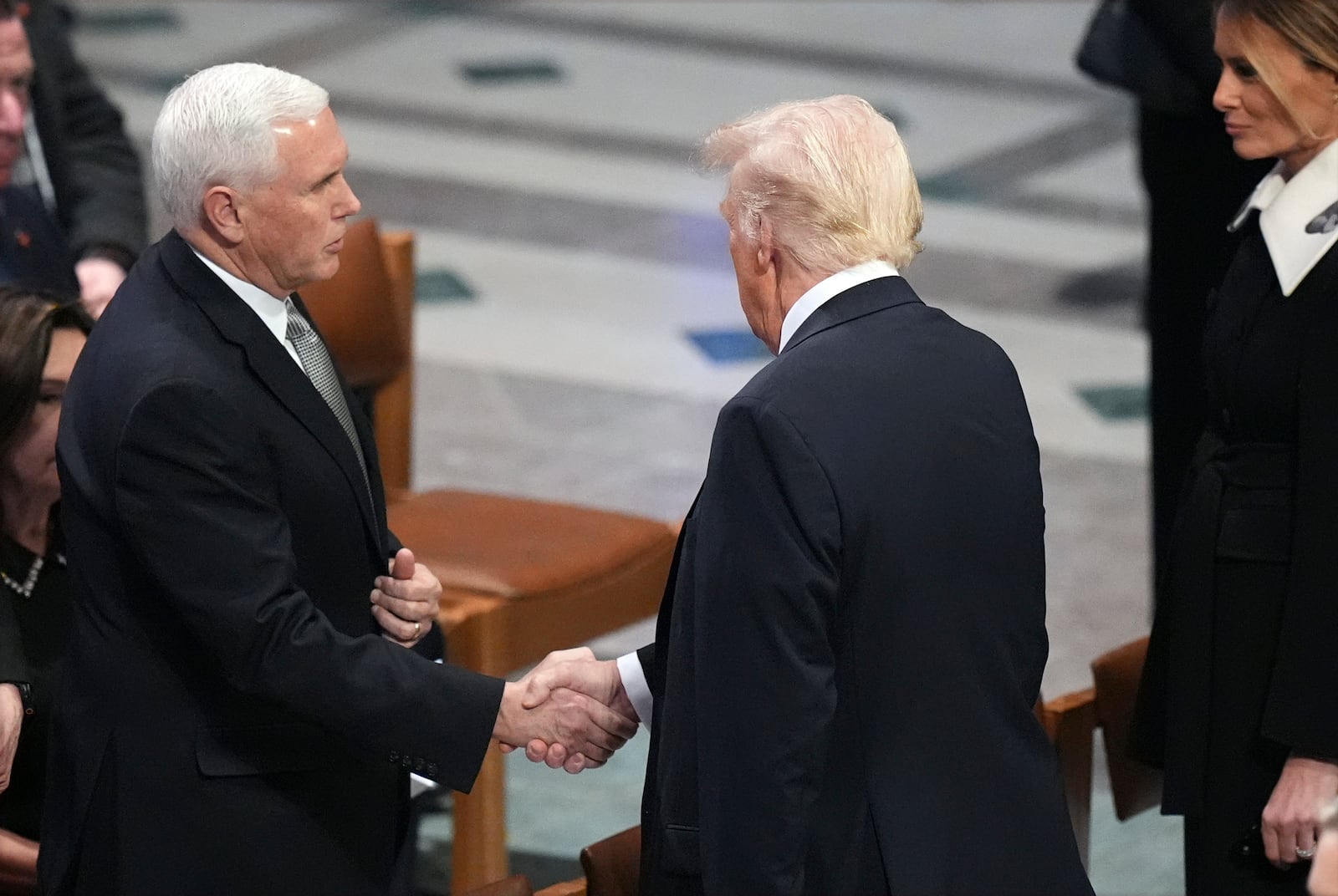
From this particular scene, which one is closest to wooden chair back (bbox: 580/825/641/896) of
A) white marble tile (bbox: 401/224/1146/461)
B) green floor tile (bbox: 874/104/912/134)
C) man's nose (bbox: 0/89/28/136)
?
man's nose (bbox: 0/89/28/136)

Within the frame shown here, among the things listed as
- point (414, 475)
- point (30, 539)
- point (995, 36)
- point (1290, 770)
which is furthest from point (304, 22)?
point (1290, 770)

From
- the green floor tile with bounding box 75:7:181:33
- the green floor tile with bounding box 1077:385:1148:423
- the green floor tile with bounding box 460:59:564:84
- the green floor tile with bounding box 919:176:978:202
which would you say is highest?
the green floor tile with bounding box 1077:385:1148:423

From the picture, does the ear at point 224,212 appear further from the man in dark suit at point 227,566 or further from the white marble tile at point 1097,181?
the white marble tile at point 1097,181

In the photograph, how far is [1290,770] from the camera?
2.53 meters

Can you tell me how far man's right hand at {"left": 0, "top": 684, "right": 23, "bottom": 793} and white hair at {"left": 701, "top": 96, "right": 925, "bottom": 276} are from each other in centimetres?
117

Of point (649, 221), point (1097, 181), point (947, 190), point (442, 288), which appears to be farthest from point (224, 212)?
point (1097, 181)

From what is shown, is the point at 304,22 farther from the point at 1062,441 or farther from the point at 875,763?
the point at 875,763

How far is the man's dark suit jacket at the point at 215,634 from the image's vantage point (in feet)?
7.38

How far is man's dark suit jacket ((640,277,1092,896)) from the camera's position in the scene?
6.68 ft

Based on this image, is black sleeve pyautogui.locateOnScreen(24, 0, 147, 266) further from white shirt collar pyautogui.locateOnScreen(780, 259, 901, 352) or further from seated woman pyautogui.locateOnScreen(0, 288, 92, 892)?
white shirt collar pyautogui.locateOnScreen(780, 259, 901, 352)

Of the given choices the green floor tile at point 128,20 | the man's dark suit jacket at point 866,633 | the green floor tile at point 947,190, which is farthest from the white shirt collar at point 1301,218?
the green floor tile at point 128,20

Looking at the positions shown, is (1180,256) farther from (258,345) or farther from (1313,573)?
(258,345)

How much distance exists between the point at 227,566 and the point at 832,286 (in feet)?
2.43

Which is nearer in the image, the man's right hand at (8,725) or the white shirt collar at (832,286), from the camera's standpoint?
the white shirt collar at (832,286)
